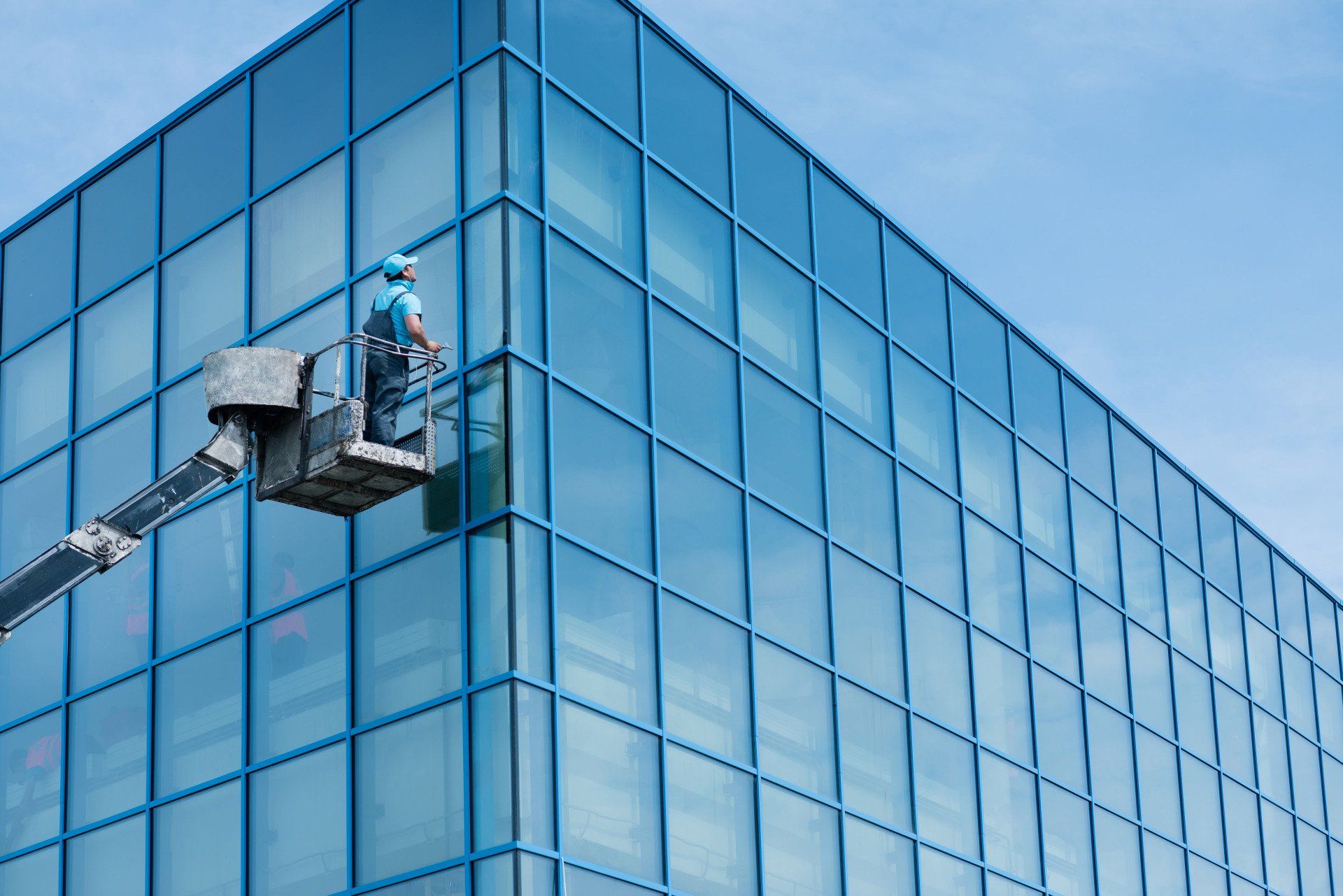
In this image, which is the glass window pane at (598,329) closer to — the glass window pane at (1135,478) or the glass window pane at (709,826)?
the glass window pane at (709,826)

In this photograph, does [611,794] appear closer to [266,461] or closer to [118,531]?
[266,461]

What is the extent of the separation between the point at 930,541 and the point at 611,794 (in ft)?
30.6

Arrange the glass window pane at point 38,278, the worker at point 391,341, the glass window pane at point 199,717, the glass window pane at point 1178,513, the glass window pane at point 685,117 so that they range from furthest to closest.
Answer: the glass window pane at point 1178,513 < the glass window pane at point 38,278 < the glass window pane at point 685,117 < the glass window pane at point 199,717 < the worker at point 391,341

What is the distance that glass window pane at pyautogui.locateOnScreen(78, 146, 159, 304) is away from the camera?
1123 inches

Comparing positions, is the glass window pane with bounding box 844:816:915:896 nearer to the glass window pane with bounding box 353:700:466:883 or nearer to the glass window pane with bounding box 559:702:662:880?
the glass window pane with bounding box 559:702:662:880

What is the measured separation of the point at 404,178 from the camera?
24.8m

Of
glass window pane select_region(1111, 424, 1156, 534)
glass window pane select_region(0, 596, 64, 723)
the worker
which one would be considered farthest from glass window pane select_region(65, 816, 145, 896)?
glass window pane select_region(1111, 424, 1156, 534)

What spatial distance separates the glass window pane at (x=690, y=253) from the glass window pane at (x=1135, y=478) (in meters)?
12.5

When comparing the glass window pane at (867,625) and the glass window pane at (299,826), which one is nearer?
the glass window pane at (299,826)

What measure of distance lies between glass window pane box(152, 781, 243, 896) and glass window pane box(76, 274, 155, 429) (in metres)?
6.20

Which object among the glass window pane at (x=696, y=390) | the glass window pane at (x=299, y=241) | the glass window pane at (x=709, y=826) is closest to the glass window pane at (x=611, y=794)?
the glass window pane at (x=709, y=826)

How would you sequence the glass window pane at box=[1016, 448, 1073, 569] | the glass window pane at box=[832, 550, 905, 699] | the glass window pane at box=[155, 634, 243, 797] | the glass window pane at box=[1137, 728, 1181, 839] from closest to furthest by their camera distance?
the glass window pane at box=[155, 634, 243, 797], the glass window pane at box=[832, 550, 905, 699], the glass window pane at box=[1016, 448, 1073, 569], the glass window pane at box=[1137, 728, 1181, 839]

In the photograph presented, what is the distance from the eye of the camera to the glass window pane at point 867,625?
27219 millimetres

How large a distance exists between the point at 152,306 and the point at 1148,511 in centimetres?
1912
